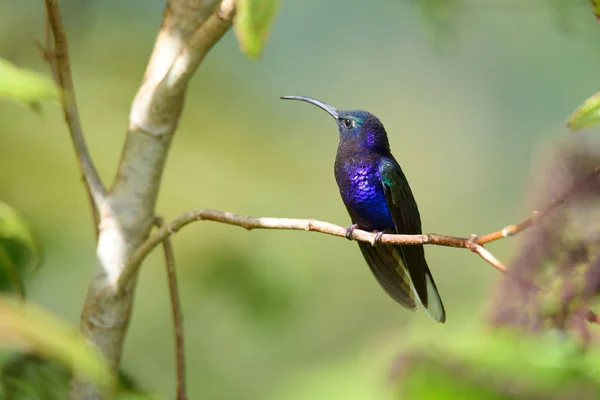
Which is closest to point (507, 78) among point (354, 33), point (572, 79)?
point (572, 79)

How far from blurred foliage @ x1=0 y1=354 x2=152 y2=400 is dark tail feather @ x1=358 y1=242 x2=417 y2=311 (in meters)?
0.45

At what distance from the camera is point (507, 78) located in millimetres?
4230

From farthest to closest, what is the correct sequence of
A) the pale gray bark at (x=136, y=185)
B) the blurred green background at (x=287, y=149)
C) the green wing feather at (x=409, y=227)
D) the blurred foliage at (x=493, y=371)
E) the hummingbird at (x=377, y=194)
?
the blurred green background at (x=287, y=149), the hummingbird at (x=377, y=194), the green wing feather at (x=409, y=227), the pale gray bark at (x=136, y=185), the blurred foliage at (x=493, y=371)

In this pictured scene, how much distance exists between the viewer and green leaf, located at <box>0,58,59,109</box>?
14.8 inches

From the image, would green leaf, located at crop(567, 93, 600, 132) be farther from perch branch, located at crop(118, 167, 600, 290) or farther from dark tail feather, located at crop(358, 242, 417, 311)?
dark tail feather, located at crop(358, 242, 417, 311)

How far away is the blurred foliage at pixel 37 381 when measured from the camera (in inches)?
34.5

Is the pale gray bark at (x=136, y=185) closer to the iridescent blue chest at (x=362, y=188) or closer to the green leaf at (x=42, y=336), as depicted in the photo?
the iridescent blue chest at (x=362, y=188)

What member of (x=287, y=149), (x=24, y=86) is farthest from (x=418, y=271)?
(x=287, y=149)

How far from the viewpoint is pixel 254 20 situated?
47cm

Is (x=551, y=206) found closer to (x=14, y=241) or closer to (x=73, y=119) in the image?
(x=73, y=119)

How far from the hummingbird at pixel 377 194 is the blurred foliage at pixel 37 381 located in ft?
1.55

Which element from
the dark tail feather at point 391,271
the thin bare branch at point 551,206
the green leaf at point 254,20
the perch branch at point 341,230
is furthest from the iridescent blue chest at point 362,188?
the green leaf at point 254,20

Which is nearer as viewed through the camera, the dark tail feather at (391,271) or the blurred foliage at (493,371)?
the blurred foliage at (493,371)

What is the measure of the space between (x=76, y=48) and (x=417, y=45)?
2036mm
